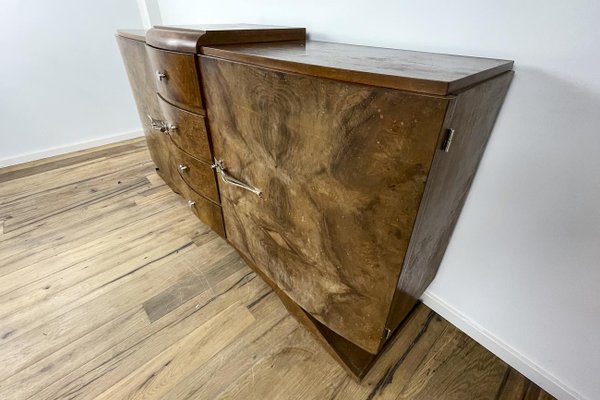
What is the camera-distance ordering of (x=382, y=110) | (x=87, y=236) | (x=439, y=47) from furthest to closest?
(x=87, y=236) → (x=439, y=47) → (x=382, y=110)

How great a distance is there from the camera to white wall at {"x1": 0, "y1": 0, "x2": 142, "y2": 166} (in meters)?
1.69

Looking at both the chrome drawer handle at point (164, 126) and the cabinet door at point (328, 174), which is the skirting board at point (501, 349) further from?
the chrome drawer handle at point (164, 126)

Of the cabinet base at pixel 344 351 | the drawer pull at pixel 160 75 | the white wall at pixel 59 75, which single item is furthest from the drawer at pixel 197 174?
the white wall at pixel 59 75

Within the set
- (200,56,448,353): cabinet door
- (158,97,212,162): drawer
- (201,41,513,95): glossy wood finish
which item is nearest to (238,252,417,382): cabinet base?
(200,56,448,353): cabinet door

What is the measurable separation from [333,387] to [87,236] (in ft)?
4.12

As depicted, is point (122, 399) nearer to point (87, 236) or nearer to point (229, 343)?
point (229, 343)

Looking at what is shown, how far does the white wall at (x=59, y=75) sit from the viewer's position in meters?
1.69

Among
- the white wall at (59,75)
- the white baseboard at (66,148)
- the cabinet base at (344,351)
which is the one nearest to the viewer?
the cabinet base at (344,351)

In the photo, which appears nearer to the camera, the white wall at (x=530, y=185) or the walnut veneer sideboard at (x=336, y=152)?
the walnut veneer sideboard at (x=336, y=152)

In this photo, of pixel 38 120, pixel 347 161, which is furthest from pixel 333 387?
pixel 38 120

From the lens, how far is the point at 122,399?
776mm

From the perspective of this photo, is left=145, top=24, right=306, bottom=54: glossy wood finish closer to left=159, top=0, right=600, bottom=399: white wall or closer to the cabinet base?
left=159, top=0, right=600, bottom=399: white wall

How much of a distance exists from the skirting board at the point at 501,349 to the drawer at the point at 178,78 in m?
0.97

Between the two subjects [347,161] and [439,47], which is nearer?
[347,161]
